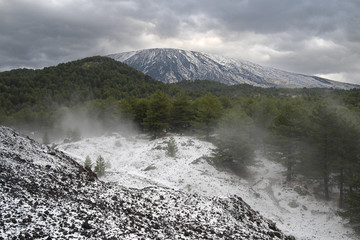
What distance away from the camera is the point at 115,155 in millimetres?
34000

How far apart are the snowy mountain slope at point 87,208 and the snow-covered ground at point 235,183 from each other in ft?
25.2

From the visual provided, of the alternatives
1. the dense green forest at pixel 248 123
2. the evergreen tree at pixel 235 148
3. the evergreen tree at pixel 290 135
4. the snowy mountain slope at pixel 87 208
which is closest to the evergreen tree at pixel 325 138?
the dense green forest at pixel 248 123

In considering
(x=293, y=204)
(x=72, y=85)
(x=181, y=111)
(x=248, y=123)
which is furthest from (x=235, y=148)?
(x=72, y=85)

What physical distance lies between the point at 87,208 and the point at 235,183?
17868mm

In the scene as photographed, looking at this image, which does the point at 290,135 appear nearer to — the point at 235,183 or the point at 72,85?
the point at 235,183

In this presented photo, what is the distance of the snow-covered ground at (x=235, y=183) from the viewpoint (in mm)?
18281

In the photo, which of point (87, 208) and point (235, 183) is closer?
point (87, 208)

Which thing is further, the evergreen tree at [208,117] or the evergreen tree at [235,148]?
the evergreen tree at [208,117]

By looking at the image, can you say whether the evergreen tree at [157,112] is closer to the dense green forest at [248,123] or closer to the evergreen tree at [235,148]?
the dense green forest at [248,123]

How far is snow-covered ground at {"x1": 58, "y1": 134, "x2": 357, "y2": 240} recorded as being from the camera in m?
18.3

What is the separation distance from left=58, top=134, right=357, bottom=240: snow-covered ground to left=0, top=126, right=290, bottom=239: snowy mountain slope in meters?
7.69

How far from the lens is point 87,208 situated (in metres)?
9.02

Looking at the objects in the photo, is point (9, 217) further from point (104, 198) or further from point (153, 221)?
point (153, 221)

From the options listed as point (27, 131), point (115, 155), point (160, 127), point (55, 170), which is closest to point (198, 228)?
point (55, 170)
